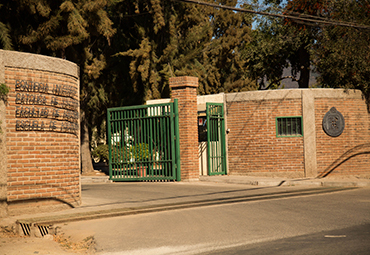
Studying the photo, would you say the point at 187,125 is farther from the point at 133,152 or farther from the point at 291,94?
the point at 291,94

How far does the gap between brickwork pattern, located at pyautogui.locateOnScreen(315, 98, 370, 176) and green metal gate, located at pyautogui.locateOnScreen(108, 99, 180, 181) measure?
5.86 m

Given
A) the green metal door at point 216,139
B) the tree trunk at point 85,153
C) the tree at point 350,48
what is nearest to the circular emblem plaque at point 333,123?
the tree at point 350,48

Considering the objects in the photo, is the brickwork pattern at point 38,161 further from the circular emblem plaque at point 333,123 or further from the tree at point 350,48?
the tree at point 350,48

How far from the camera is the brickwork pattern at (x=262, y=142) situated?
58.6 ft

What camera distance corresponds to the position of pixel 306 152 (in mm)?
17766

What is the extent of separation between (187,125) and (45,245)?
1017cm

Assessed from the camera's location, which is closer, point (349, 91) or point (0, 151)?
point (0, 151)

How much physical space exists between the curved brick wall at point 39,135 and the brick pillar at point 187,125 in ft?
21.5

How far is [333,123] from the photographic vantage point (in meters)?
18.1

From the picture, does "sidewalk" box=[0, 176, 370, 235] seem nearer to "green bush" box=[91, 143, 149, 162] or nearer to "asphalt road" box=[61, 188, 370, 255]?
"asphalt road" box=[61, 188, 370, 255]

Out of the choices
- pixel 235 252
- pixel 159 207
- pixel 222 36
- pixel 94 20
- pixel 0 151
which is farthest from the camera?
pixel 222 36

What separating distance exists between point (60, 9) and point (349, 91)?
41.7ft

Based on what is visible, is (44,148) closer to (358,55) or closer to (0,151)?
(0,151)

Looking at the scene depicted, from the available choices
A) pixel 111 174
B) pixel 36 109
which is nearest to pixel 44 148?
pixel 36 109
